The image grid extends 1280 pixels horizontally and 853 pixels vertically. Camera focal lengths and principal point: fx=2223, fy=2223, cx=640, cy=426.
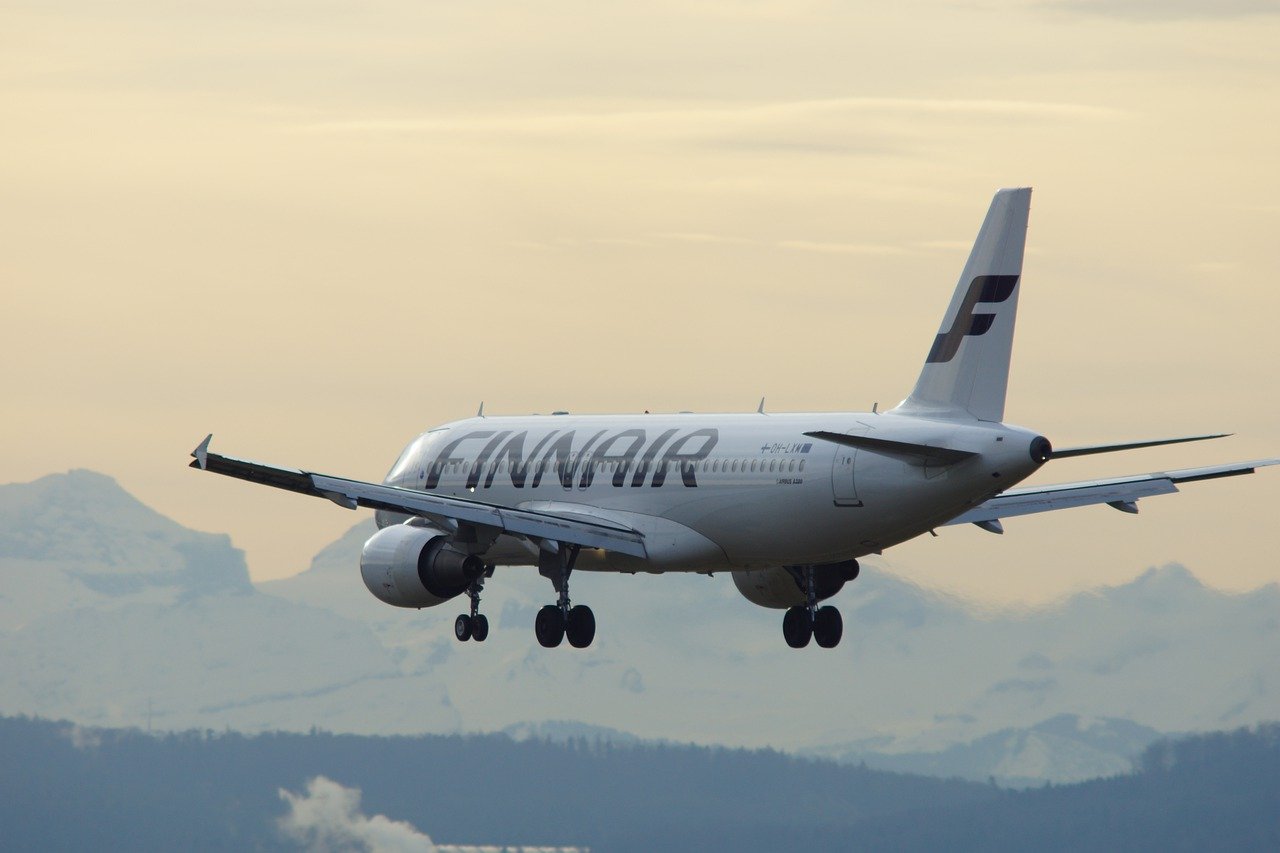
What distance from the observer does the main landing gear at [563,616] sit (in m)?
58.9

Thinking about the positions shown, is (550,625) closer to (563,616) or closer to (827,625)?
(563,616)

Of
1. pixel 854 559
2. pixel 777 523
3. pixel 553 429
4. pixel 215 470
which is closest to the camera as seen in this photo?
pixel 215 470

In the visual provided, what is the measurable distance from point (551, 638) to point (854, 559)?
8282 millimetres

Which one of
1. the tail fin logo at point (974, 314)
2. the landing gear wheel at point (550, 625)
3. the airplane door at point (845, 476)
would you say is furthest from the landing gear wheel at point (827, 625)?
the tail fin logo at point (974, 314)

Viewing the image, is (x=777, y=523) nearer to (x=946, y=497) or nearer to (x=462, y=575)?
(x=946, y=497)

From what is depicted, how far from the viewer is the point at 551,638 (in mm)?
58938

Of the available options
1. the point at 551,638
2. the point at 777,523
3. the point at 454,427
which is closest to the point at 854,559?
the point at 777,523

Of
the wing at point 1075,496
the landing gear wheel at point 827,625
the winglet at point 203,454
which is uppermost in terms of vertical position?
the wing at point 1075,496

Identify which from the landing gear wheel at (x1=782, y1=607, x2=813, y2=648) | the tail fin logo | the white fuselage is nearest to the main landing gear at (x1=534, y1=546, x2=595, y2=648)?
the white fuselage

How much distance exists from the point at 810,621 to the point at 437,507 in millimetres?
11901

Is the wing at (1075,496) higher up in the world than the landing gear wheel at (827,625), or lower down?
higher up

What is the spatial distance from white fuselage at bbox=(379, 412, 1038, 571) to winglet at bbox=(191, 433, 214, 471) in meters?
14.0

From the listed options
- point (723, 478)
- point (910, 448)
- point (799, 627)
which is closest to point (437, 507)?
point (723, 478)

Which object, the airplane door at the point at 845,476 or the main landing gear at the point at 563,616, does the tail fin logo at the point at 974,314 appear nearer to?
the airplane door at the point at 845,476
